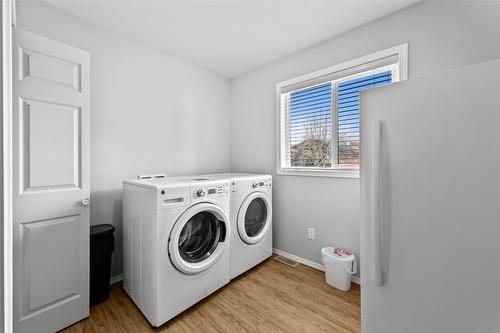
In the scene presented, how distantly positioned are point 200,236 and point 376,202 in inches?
57.0

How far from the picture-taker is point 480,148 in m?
0.73

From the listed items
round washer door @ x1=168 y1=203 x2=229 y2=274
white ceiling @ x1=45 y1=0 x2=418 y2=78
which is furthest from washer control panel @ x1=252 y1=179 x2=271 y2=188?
white ceiling @ x1=45 y1=0 x2=418 y2=78

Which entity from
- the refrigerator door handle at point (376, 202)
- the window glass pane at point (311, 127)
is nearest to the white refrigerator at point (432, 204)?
the refrigerator door handle at point (376, 202)

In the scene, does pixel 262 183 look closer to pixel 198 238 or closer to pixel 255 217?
pixel 255 217

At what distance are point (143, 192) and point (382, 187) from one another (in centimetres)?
151

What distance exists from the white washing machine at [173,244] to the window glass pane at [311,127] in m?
1.07

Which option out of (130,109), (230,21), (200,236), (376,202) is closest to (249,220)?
(200,236)

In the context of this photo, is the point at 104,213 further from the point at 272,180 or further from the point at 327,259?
the point at 327,259

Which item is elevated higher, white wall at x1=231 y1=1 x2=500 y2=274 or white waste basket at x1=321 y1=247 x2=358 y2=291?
white wall at x1=231 y1=1 x2=500 y2=274

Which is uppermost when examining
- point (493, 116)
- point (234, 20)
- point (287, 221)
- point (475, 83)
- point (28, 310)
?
point (234, 20)

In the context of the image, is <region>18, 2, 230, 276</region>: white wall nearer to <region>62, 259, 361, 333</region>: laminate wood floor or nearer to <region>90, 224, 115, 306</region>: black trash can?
<region>90, 224, 115, 306</region>: black trash can

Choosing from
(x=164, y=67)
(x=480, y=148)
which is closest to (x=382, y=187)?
(x=480, y=148)

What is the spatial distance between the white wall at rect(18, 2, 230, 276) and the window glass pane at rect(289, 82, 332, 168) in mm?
1155

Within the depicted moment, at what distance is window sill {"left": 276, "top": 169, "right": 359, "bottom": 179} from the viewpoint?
2.02 m
